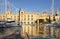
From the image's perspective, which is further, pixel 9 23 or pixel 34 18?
pixel 34 18

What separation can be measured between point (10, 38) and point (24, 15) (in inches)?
711

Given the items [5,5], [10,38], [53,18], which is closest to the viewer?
[10,38]

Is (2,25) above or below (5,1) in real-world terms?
below

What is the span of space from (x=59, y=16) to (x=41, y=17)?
3.17 metres

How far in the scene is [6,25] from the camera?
732 cm

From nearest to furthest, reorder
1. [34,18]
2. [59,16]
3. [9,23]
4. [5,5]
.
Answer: [9,23] < [5,5] < [59,16] < [34,18]

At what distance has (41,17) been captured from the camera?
16781 mm

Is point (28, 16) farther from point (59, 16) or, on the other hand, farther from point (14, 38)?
point (14, 38)

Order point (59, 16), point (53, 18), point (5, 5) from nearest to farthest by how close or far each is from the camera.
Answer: point (5, 5), point (53, 18), point (59, 16)

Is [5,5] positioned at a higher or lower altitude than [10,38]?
Answer: higher

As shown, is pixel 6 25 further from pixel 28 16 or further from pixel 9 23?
pixel 28 16

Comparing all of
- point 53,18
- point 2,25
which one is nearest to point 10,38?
point 2,25

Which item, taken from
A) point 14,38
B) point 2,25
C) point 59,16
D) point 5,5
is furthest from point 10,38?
point 59,16

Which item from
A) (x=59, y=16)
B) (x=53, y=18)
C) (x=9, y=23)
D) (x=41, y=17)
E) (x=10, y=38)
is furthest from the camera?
(x=41, y=17)
